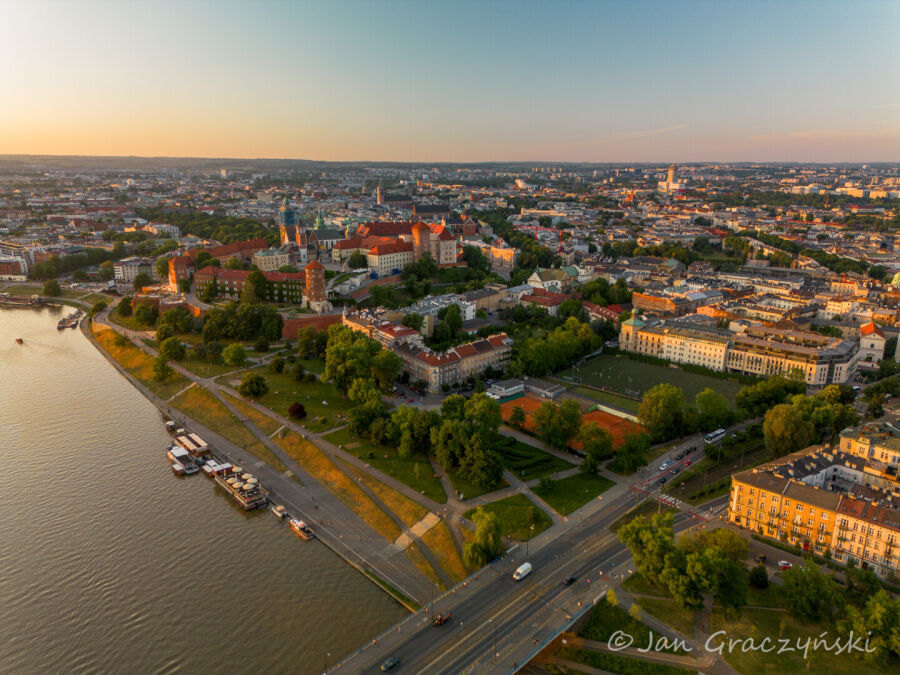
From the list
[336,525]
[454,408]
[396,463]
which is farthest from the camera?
[454,408]

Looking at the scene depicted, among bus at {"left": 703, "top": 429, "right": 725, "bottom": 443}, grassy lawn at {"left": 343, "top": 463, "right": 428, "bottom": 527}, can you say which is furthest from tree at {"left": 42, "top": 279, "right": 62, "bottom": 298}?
bus at {"left": 703, "top": 429, "right": 725, "bottom": 443}

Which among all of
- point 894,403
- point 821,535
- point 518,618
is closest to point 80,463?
point 518,618

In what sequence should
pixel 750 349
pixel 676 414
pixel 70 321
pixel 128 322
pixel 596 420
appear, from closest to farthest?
pixel 676 414, pixel 596 420, pixel 750 349, pixel 128 322, pixel 70 321

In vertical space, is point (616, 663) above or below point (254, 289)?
below

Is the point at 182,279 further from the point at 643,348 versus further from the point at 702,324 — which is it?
the point at 702,324

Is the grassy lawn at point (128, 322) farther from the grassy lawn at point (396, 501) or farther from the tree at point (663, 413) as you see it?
the tree at point (663, 413)

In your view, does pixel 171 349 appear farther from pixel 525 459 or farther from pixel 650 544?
pixel 650 544

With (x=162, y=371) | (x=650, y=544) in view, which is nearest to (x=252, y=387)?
(x=162, y=371)

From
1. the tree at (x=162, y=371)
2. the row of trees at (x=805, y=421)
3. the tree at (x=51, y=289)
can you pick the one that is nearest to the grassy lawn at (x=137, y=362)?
the tree at (x=162, y=371)
